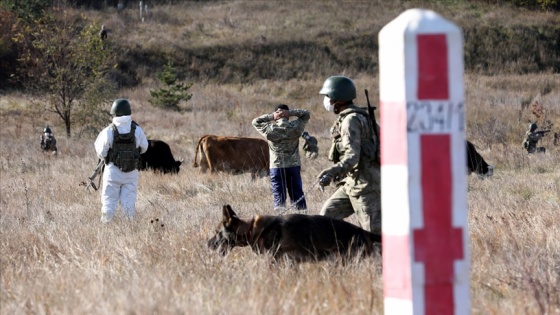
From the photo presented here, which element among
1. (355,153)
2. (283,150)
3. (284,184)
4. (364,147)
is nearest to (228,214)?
(355,153)

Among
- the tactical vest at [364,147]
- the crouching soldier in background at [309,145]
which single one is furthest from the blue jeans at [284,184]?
the tactical vest at [364,147]

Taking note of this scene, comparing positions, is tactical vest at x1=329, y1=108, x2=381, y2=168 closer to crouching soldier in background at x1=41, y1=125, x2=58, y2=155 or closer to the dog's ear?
the dog's ear

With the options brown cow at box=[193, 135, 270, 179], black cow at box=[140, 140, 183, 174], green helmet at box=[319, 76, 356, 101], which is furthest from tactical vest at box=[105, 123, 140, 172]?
black cow at box=[140, 140, 183, 174]

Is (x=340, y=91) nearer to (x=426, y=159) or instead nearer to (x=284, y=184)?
(x=426, y=159)

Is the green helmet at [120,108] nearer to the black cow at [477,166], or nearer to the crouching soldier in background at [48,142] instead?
the black cow at [477,166]

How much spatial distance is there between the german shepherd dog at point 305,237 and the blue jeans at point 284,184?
5186mm

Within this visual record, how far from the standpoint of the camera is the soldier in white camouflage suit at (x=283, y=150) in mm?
11109

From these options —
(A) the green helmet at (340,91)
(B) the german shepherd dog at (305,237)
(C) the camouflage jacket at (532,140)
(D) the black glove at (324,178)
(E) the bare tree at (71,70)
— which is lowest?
(B) the german shepherd dog at (305,237)

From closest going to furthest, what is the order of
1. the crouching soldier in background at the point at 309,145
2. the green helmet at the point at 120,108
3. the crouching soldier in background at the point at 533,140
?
the green helmet at the point at 120,108 → the crouching soldier in background at the point at 309,145 → the crouching soldier in background at the point at 533,140

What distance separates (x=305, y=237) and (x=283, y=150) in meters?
5.51

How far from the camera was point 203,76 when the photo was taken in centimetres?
4684

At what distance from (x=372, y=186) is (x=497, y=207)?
281 centimetres

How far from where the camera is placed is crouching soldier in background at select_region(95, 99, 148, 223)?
10328 millimetres

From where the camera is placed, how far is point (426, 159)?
113 inches
